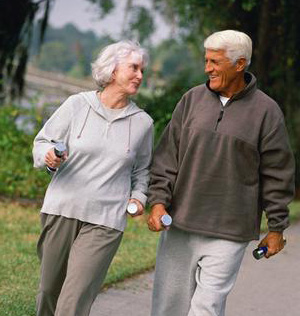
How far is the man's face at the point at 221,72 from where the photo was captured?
434 cm

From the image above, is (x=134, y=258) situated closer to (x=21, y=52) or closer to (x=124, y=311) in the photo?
(x=124, y=311)

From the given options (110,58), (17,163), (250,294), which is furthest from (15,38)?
(110,58)

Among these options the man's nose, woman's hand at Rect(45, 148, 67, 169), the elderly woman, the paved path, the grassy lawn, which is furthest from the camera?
the paved path

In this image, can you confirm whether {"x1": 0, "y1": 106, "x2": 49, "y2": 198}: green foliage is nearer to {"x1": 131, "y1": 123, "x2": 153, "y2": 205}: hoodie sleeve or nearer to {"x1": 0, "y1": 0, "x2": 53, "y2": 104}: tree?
{"x1": 0, "y1": 0, "x2": 53, "y2": 104}: tree

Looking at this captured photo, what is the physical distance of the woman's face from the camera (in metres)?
4.37

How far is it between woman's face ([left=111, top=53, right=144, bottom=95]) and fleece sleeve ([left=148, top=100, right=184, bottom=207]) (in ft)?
0.83

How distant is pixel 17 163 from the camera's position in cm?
1114

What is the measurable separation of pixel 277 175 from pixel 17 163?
7.11 metres

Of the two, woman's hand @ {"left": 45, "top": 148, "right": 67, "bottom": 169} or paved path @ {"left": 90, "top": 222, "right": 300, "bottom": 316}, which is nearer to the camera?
woman's hand @ {"left": 45, "top": 148, "right": 67, "bottom": 169}

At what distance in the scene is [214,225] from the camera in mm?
4344

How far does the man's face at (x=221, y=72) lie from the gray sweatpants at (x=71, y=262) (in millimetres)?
833

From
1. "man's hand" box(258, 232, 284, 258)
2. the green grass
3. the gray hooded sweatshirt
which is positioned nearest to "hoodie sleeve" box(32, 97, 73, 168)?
the gray hooded sweatshirt

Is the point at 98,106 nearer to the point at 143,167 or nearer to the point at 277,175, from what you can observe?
the point at 143,167

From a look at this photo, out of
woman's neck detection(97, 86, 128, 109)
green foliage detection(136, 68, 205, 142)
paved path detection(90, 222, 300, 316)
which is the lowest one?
paved path detection(90, 222, 300, 316)
